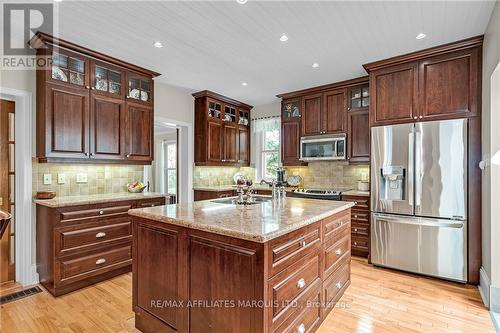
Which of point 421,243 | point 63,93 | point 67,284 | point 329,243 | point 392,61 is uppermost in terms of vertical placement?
point 392,61

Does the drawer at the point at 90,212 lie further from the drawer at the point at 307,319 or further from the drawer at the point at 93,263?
the drawer at the point at 307,319

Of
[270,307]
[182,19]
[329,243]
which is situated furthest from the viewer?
[182,19]

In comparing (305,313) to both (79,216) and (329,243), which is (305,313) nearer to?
(329,243)

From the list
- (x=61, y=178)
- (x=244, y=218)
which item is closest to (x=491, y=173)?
(x=244, y=218)

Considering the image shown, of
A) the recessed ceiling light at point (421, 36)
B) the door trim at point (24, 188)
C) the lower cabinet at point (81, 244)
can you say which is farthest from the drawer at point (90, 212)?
the recessed ceiling light at point (421, 36)

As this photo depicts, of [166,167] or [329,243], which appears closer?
[329,243]

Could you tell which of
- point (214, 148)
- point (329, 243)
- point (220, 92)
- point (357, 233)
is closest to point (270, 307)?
point (329, 243)

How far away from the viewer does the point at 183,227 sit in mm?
1778

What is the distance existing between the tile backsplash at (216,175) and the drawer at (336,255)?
310cm

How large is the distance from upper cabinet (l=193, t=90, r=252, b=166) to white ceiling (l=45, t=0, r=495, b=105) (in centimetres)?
116

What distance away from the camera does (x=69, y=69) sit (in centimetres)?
300

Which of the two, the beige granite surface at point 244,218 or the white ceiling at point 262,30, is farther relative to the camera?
the white ceiling at point 262,30

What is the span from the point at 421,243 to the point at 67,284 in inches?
156

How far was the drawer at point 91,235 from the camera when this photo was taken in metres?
2.68
